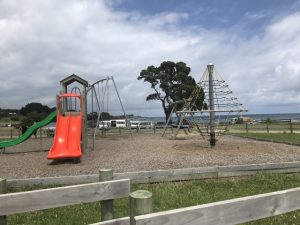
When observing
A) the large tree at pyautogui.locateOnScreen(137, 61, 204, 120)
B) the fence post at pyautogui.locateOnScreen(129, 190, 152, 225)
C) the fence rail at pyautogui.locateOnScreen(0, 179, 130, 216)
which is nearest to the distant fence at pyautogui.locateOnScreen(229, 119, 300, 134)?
the large tree at pyautogui.locateOnScreen(137, 61, 204, 120)

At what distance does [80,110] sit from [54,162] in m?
3.63

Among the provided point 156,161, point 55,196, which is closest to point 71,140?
point 156,161

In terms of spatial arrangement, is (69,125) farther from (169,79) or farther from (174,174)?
(169,79)

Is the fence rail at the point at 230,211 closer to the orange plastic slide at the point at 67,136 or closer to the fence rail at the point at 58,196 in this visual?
the fence rail at the point at 58,196

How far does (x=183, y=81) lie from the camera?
4694cm

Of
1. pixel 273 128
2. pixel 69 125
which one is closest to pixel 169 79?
pixel 273 128

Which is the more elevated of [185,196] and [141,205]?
[141,205]

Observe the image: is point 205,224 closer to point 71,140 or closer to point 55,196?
point 55,196

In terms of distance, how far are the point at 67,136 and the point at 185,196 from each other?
8.17 meters

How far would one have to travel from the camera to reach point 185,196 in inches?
284

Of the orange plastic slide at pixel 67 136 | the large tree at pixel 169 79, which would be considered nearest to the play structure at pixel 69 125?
the orange plastic slide at pixel 67 136

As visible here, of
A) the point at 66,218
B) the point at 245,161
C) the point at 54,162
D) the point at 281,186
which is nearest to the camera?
the point at 66,218

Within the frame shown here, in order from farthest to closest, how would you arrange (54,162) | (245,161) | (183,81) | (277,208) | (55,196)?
(183,81)
(54,162)
(245,161)
(55,196)
(277,208)

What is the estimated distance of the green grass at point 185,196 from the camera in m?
5.95
